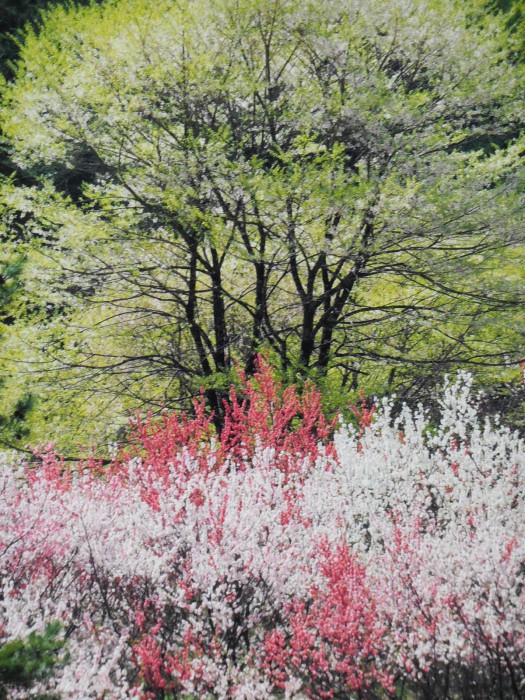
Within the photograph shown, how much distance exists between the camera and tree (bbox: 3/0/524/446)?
6492mm

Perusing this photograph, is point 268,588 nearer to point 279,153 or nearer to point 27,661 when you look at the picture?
point 27,661

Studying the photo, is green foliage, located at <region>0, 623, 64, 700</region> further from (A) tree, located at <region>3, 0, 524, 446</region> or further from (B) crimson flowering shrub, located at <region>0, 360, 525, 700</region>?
(A) tree, located at <region>3, 0, 524, 446</region>

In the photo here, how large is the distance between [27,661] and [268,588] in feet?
4.61

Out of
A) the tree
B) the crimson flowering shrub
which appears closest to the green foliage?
the crimson flowering shrub

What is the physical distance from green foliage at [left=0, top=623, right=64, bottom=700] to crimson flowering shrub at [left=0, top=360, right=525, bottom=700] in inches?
5.6

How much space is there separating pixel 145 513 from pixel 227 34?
573 centimetres

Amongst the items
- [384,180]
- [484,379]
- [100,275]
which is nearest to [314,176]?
[384,180]

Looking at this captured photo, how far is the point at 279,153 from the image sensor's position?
23.5 feet

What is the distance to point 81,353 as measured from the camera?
7.77m

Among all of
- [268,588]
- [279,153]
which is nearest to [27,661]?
[268,588]

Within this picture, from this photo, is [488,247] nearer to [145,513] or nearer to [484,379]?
[484,379]

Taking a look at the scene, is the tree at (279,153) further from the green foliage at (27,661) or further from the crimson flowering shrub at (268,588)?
the green foliage at (27,661)

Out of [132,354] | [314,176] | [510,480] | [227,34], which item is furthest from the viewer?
[132,354]

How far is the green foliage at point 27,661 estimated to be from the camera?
8.08 feet
